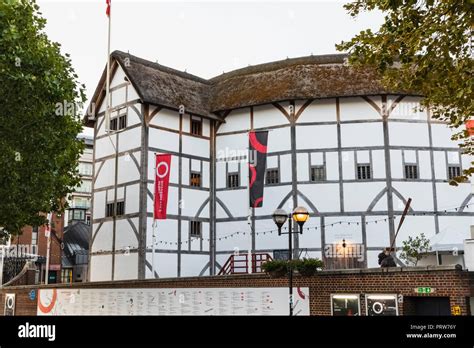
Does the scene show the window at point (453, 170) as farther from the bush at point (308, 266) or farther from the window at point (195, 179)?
the bush at point (308, 266)

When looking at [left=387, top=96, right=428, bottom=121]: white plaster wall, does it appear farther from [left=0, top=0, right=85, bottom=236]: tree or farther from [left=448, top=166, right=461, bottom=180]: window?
[left=0, top=0, right=85, bottom=236]: tree

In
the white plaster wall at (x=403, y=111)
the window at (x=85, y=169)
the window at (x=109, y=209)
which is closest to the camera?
the white plaster wall at (x=403, y=111)

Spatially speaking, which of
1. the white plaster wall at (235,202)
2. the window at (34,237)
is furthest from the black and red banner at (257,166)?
the window at (34,237)

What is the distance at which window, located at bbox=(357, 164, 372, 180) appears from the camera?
1169 inches

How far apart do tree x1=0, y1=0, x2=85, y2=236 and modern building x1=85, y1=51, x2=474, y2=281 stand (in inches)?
308

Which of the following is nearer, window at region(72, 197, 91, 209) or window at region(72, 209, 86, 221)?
window at region(72, 209, 86, 221)

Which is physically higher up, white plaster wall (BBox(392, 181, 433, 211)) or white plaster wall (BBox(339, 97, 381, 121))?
white plaster wall (BBox(339, 97, 381, 121))

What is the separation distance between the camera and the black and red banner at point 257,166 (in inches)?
1024

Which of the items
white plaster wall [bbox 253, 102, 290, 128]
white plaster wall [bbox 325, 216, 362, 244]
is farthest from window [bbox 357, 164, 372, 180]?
white plaster wall [bbox 253, 102, 290, 128]

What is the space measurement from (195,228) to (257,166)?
7.04 m

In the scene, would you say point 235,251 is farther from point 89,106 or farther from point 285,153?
point 89,106

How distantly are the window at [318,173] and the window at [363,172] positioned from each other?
194cm

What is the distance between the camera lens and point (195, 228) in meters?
31.2
